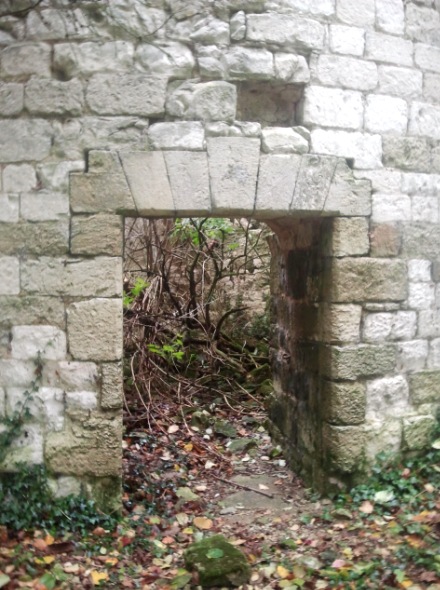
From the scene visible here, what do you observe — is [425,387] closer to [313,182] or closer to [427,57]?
[313,182]

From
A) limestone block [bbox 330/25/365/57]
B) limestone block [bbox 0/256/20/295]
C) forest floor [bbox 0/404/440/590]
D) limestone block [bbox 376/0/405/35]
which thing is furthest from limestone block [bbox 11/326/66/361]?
limestone block [bbox 376/0/405/35]

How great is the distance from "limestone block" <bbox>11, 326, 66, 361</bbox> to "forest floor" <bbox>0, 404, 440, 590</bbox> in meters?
1.01

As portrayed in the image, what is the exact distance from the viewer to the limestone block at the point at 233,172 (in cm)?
371

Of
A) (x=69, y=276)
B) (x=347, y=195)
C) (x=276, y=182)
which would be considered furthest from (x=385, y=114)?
(x=69, y=276)

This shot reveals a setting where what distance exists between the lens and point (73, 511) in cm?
363

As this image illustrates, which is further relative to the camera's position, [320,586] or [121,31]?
[121,31]

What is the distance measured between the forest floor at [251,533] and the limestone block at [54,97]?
248 cm

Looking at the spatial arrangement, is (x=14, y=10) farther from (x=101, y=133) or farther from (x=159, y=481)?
(x=159, y=481)

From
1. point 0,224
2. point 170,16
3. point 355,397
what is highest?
point 170,16

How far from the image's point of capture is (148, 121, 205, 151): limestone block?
3.66 meters

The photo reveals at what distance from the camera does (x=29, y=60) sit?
3.65m

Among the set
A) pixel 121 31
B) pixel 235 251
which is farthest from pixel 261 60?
pixel 235 251

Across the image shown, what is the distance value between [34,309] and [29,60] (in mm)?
1508

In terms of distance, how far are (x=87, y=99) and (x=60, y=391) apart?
1.77m
